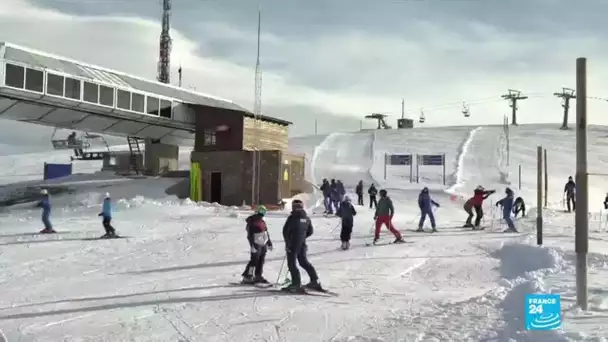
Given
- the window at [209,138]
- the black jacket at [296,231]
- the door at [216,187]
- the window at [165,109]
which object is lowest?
the black jacket at [296,231]

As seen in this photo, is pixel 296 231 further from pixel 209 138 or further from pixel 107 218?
pixel 209 138

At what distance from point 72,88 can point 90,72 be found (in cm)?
320

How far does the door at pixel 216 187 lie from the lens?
3194 centimetres

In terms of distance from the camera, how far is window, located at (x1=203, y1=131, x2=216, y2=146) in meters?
35.5

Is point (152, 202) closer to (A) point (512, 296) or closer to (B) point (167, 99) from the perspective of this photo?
(B) point (167, 99)

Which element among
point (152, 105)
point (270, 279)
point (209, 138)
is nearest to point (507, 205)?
point (270, 279)

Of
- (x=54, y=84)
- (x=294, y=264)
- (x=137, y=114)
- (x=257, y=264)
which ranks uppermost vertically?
(x=54, y=84)

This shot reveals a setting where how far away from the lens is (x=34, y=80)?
30.5 meters

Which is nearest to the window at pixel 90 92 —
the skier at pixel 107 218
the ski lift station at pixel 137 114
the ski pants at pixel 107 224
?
the ski lift station at pixel 137 114

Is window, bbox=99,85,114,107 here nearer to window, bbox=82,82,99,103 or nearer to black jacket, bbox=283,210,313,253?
window, bbox=82,82,99,103

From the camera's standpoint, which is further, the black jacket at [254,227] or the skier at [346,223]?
the skier at [346,223]

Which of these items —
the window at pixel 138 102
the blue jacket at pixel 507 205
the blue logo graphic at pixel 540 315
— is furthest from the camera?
the window at pixel 138 102

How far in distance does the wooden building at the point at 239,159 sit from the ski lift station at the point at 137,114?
0.05m

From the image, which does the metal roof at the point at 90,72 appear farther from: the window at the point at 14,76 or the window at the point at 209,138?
the window at the point at 209,138
